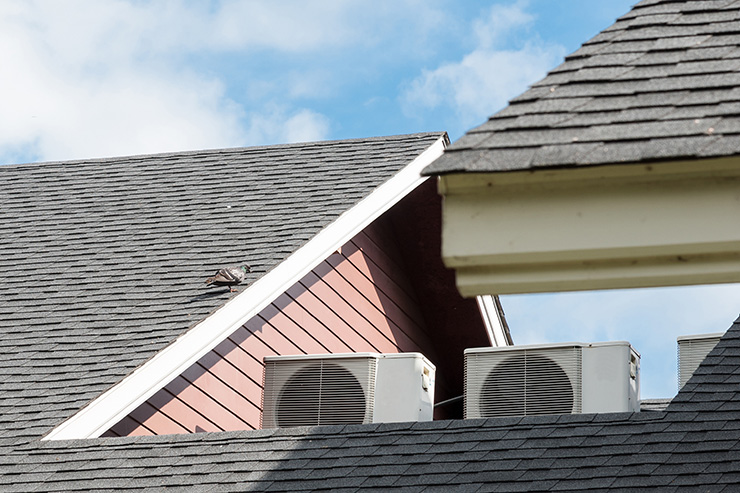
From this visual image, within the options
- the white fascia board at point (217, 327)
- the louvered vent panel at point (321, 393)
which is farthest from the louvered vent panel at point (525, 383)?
the white fascia board at point (217, 327)

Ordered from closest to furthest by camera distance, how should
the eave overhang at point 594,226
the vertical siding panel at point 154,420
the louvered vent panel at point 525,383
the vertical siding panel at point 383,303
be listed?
1. the eave overhang at point 594,226
2. the vertical siding panel at point 154,420
3. the louvered vent panel at point 525,383
4. the vertical siding panel at point 383,303

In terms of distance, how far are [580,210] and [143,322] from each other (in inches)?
170

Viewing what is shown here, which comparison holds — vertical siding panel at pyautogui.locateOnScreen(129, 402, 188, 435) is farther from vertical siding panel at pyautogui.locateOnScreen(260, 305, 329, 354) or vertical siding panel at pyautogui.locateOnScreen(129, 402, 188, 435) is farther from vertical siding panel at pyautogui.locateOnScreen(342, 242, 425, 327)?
vertical siding panel at pyautogui.locateOnScreen(342, 242, 425, 327)

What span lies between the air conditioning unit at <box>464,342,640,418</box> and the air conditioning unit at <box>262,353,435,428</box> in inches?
12.8

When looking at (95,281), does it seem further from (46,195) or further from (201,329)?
(46,195)

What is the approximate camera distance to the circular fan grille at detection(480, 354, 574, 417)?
7465mm

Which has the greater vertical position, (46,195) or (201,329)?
(46,195)

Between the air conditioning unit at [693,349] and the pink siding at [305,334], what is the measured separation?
261 cm

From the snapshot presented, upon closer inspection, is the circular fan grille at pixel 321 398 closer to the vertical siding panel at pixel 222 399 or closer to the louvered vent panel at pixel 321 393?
the louvered vent panel at pixel 321 393

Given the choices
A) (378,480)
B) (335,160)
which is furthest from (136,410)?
(335,160)

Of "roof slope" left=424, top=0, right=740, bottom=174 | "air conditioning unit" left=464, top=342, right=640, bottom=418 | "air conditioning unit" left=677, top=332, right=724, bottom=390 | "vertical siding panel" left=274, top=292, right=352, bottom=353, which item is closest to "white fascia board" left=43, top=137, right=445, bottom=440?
"vertical siding panel" left=274, top=292, right=352, bottom=353

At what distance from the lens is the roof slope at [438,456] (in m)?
5.86

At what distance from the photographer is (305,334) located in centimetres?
888

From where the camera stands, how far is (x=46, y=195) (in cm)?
1009
